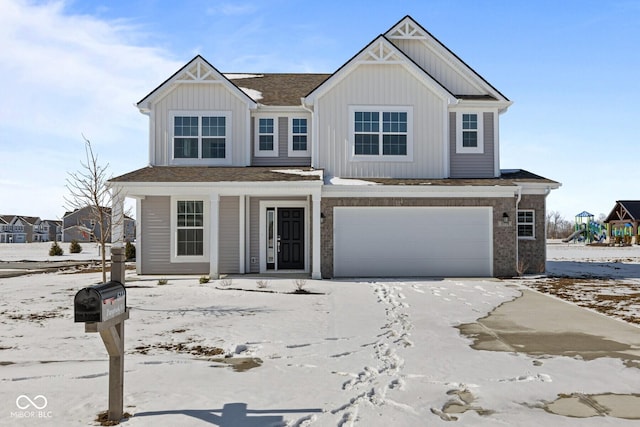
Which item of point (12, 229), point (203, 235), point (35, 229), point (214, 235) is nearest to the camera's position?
point (214, 235)

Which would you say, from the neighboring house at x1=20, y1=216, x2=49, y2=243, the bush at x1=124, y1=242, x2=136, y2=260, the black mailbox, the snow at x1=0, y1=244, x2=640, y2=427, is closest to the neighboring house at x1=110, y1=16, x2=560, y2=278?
the snow at x1=0, y1=244, x2=640, y2=427

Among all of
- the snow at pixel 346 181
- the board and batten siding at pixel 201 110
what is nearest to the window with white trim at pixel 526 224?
the snow at pixel 346 181

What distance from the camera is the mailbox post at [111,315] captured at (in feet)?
12.9

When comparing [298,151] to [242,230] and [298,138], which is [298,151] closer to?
[298,138]

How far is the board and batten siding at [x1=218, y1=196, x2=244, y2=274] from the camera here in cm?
1719

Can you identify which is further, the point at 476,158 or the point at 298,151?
the point at 298,151

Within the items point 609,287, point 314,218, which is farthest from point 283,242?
point 609,287

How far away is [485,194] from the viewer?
53.1 feet

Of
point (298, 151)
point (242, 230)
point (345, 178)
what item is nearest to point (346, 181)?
point (345, 178)

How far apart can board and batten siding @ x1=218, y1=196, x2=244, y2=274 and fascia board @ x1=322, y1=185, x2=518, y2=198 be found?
3376 mm

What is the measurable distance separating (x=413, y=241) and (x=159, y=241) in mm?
8629

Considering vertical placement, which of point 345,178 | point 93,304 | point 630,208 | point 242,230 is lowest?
point 93,304

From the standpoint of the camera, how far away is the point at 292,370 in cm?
600

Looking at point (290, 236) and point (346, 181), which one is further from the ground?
point (346, 181)
